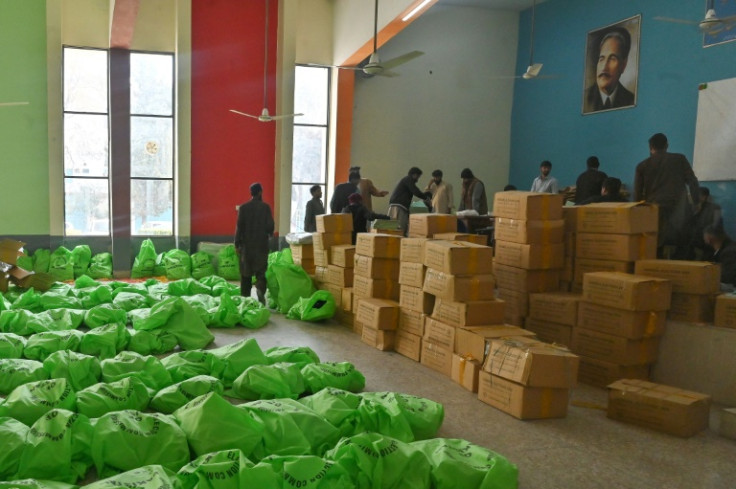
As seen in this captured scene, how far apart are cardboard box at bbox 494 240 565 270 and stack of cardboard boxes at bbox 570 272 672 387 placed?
21.6 inches

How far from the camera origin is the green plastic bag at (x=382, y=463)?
9.04 ft

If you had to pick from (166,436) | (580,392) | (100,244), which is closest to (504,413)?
(580,392)

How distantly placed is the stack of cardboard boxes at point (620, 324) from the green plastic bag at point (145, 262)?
24.3 feet

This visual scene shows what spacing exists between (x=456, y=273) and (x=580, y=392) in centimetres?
133

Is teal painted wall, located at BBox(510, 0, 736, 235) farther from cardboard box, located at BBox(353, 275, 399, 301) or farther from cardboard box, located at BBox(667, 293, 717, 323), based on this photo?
cardboard box, located at BBox(353, 275, 399, 301)

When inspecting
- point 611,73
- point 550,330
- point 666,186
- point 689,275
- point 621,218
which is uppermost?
point 611,73

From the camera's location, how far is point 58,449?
286 centimetres

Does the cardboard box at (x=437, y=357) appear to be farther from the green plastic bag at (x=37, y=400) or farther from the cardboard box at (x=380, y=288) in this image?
the green plastic bag at (x=37, y=400)

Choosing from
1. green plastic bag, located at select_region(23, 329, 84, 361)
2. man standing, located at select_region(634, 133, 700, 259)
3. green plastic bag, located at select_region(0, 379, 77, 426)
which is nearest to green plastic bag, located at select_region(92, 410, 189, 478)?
green plastic bag, located at select_region(0, 379, 77, 426)

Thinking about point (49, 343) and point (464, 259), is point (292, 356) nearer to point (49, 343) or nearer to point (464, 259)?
point (464, 259)

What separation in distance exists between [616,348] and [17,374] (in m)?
4.32

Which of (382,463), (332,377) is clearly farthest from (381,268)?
(382,463)

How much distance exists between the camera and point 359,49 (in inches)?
388

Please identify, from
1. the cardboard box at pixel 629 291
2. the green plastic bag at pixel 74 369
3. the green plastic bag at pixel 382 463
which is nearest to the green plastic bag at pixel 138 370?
the green plastic bag at pixel 74 369
